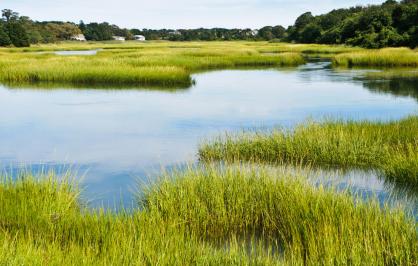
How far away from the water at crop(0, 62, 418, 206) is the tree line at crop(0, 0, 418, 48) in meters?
27.1

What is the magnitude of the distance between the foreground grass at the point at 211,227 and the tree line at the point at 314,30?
4744 centimetres

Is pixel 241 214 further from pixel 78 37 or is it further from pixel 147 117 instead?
pixel 78 37

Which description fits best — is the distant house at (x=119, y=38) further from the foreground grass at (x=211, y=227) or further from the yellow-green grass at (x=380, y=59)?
the foreground grass at (x=211, y=227)

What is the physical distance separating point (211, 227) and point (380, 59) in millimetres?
34140

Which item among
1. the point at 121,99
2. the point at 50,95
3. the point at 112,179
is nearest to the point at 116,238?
the point at 112,179

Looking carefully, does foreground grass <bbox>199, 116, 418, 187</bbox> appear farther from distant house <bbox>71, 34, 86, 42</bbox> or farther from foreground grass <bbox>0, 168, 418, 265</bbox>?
distant house <bbox>71, 34, 86, 42</bbox>

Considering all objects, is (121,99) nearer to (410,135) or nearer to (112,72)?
(112,72)

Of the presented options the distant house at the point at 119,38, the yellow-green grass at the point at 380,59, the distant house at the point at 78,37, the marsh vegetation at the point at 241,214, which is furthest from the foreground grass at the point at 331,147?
the distant house at the point at 119,38

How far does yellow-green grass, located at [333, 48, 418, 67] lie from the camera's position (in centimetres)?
3597

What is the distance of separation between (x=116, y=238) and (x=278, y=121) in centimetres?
1142

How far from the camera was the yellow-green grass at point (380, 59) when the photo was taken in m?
36.0

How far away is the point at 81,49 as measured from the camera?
76.6 meters

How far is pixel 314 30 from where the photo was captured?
276ft

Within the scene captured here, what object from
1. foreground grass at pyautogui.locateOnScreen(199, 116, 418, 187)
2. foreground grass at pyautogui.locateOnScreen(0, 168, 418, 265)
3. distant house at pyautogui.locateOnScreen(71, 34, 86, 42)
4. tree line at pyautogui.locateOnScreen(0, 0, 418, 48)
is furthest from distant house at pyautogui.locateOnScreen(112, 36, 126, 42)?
foreground grass at pyautogui.locateOnScreen(0, 168, 418, 265)
